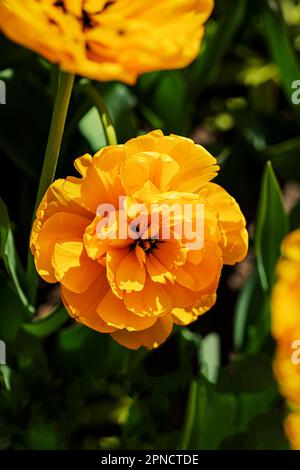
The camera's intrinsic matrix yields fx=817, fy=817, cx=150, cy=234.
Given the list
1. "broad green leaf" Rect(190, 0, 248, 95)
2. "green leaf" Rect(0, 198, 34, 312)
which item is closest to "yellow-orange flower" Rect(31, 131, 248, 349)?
"green leaf" Rect(0, 198, 34, 312)

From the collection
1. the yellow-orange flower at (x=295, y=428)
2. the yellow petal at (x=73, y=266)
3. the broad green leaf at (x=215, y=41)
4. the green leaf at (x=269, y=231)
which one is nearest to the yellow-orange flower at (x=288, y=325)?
the yellow-orange flower at (x=295, y=428)

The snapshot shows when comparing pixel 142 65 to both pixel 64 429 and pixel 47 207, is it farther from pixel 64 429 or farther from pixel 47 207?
pixel 64 429

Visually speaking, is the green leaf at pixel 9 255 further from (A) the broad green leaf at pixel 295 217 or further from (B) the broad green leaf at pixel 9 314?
(A) the broad green leaf at pixel 295 217

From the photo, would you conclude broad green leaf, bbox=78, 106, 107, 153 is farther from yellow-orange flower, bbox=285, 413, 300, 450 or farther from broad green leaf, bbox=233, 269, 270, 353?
yellow-orange flower, bbox=285, 413, 300, 450

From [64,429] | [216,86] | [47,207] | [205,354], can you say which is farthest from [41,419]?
[216,86]

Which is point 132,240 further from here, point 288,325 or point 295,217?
point 295,217
